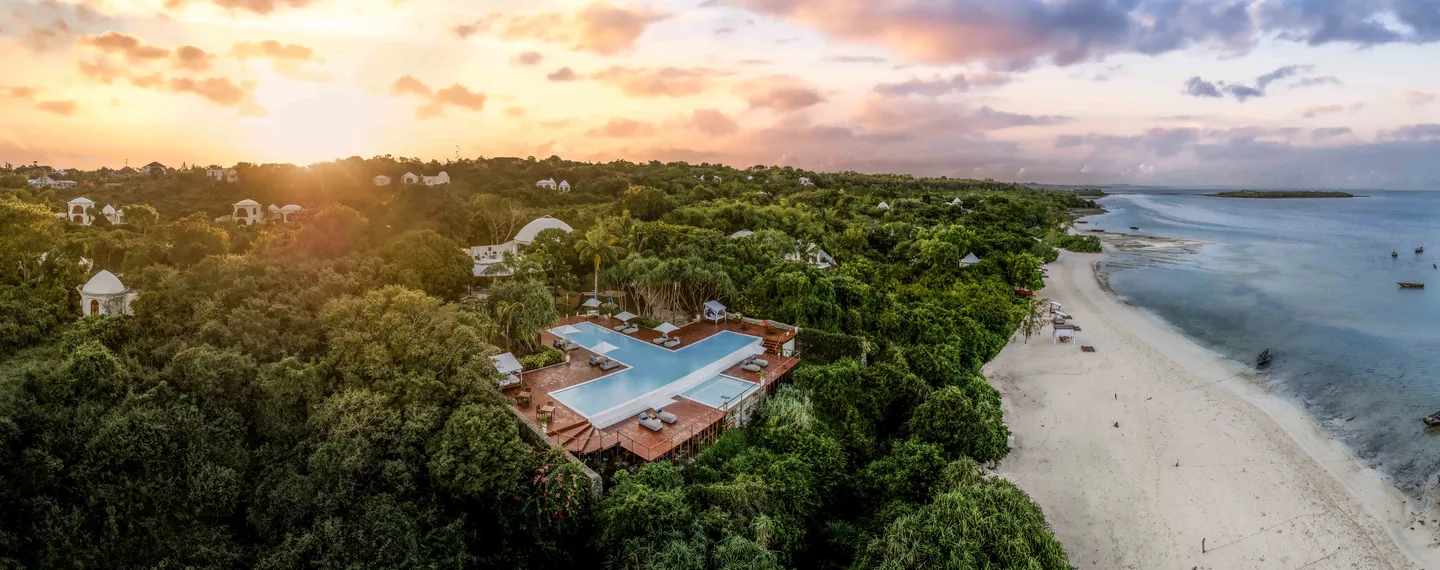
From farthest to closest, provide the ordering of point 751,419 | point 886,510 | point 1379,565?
point 751,419 → point 1379,565 → point 886,510

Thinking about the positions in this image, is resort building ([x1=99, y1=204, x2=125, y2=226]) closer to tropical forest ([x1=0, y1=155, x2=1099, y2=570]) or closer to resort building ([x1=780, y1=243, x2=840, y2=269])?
tropical forest ([x1=0, y1=155, x2=1099, y2=570])

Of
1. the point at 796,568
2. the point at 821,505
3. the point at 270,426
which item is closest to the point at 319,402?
the point at 270,426

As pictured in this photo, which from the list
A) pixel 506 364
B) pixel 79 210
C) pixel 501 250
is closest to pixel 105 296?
pixel 506 364

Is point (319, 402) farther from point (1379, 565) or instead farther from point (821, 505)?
point (1379, 565)

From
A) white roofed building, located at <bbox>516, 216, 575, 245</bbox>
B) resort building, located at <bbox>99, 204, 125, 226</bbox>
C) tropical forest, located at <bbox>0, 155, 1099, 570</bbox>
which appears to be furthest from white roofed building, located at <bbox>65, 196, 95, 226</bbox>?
white roofed building, located at <bbox>516, 216, 575, 245</bbox>

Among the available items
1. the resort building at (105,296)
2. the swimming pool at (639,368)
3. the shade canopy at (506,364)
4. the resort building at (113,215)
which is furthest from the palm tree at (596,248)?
the resort building at (113,215)

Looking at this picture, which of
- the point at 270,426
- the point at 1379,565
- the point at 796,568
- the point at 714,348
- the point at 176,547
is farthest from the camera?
the point at 714,348
